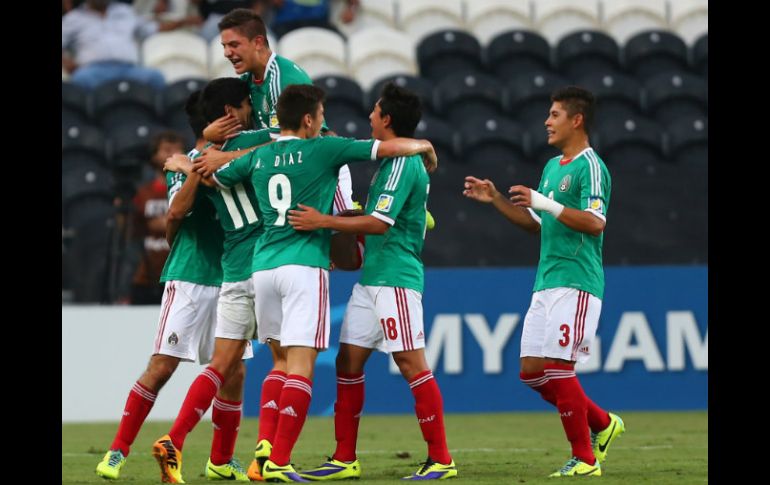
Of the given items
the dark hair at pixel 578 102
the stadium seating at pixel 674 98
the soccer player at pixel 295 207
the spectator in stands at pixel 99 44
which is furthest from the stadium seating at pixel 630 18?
the soccer player at pixel 295 207

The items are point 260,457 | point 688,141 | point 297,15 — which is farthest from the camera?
point 297,15

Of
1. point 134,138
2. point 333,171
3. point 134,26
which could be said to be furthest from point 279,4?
point 333,171

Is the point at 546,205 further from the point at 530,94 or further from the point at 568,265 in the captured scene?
the point at 530,94

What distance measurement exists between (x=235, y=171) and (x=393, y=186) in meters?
0.79

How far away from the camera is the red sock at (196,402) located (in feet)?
20.1

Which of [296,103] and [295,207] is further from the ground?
[296,103]

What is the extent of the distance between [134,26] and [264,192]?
981 cm

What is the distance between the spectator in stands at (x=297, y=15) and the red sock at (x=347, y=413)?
973cm

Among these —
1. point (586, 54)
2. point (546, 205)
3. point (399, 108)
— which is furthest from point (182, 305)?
point (586, 54)

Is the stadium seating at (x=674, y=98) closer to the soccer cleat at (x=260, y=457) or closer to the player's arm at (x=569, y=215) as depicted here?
the player's arm at (x=569, y=215)

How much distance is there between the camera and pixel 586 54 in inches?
598

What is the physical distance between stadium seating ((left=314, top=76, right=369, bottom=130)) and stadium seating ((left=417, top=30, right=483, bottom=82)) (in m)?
1.50

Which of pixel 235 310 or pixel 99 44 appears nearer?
pixel 235 310

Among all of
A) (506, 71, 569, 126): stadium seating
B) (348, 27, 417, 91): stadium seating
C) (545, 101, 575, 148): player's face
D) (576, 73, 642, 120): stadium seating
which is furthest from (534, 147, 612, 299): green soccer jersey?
(348, 27, 417, 91): stadium seating
